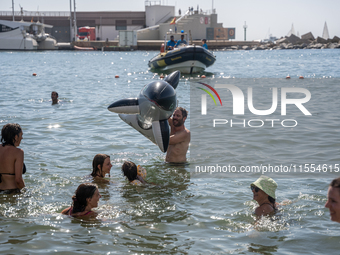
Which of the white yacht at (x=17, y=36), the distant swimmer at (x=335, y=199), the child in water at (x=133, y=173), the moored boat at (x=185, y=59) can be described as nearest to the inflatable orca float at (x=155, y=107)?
the child in water at (x=133, y=173)

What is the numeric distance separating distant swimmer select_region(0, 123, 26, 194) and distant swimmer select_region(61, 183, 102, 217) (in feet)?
3.25

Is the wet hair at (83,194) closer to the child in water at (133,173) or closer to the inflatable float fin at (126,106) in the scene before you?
the child in water at (133,173)

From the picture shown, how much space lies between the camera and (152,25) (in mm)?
82250

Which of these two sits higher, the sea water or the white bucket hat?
the white bucket hat

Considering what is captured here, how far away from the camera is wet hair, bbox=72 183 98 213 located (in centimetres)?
512

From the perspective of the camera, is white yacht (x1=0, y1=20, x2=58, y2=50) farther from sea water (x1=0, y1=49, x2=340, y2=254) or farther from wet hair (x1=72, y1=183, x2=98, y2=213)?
wet hair (x1=72, y1=183, x2=98, y2=213)

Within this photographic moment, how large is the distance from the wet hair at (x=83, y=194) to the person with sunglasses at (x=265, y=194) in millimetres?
2076

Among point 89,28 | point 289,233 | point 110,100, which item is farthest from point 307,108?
point 89,28

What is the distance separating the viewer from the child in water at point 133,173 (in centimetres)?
645

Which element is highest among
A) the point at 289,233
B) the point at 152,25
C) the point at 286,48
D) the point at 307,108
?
the point at 152,25

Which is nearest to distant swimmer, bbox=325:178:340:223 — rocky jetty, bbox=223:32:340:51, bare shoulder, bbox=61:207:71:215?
bare shoulder, bbox=61:207:71:215

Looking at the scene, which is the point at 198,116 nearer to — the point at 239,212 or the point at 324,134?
the point at 324,134

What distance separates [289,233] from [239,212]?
0.85m

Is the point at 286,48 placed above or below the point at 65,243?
above
